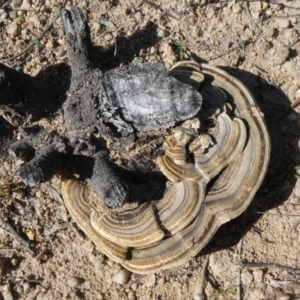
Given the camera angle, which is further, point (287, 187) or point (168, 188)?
point (287, 187)


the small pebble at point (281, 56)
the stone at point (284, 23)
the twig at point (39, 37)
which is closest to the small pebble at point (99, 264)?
the twig at point (39, 37)

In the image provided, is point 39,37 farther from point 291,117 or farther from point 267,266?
point 267,266

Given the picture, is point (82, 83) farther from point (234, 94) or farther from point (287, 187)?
point (287, 187)

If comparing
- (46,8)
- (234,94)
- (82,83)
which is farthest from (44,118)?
(234,94)

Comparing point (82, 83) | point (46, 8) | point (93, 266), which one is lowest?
point (93, 266)

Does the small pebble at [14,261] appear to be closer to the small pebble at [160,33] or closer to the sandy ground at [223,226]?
the sandy ground at [223,226]

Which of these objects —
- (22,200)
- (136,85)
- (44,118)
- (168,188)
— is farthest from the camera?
(22,200)
